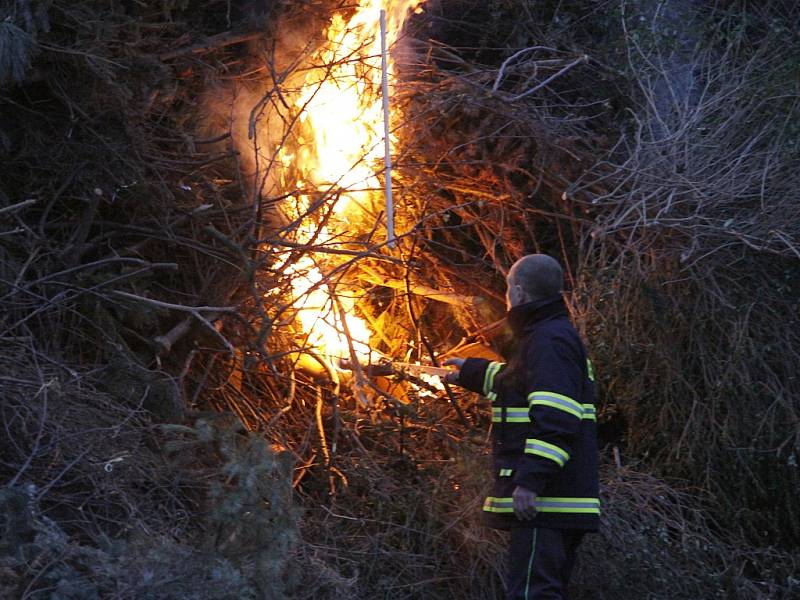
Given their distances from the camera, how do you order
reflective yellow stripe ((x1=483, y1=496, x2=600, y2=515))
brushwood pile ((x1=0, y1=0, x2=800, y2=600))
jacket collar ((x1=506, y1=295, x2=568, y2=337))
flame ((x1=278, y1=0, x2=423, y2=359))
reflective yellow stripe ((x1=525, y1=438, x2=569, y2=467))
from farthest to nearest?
flame ((x1=278, y1=0, x2=423, y2=359)), brushwood pile ((x1=0, y1=0, x2=800, y2=600)), jacket collar ((x1=506, y1=295, x2=568, y2=337)), reflective yellow stripe ((x1=483, y1=496, x2=600, y2=515)), reflective yellow stripe ((x1=525, y1=438, x2=569, y2=467))

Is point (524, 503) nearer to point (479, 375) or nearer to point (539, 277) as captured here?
point (479, 375)

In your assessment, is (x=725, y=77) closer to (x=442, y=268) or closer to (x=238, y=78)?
(x=442, y=268)

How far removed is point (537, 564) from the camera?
380 cm

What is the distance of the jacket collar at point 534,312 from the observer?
3.95 m

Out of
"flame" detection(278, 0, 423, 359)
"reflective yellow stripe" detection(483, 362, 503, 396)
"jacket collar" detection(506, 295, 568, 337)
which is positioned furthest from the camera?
"flame" detection(278, 0, 423, 359)

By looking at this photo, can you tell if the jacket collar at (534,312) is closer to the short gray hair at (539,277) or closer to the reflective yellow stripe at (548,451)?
the short gray hair at (539,277)

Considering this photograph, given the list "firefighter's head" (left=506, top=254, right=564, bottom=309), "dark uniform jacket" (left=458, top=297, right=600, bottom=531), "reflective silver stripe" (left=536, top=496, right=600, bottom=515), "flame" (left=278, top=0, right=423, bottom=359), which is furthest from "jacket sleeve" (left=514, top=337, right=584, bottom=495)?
"flame" (left=278, top=0, right=423, bottom=359)

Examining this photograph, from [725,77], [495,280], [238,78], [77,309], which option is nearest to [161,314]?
[77,309]

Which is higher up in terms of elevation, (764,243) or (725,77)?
(725,77)

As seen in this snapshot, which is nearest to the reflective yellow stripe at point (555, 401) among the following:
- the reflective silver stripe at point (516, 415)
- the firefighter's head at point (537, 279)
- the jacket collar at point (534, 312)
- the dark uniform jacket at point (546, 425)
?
the dark uniform jacket at point (546, 425)

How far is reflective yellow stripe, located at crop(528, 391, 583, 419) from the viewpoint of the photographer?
3.74 meters

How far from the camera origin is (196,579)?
3.42 m

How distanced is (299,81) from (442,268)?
1551mm

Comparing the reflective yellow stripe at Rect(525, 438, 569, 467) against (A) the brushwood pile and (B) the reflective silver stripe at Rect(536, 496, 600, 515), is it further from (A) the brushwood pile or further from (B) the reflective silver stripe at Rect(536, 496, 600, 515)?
(A) the brushwood pile
